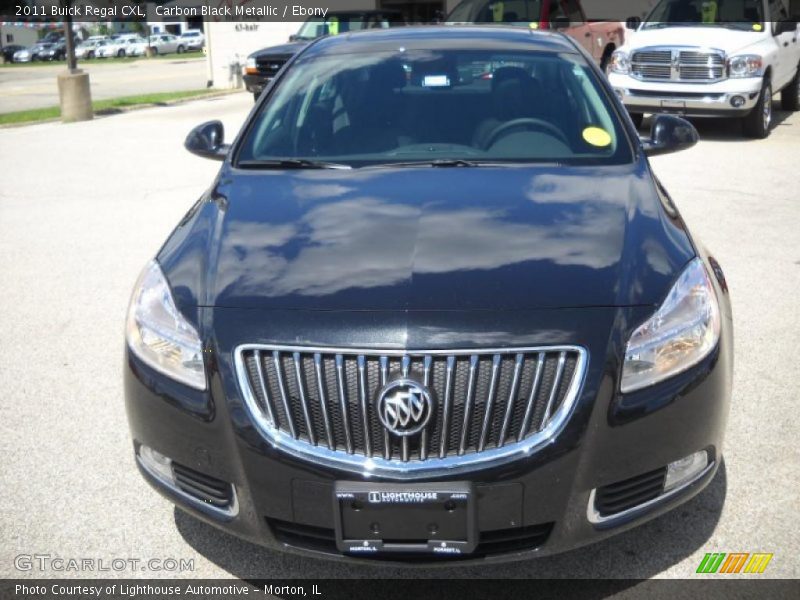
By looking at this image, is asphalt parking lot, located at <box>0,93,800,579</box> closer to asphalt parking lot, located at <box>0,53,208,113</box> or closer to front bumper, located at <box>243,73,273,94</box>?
front bumper, located at <box>243,73,273,94</box>

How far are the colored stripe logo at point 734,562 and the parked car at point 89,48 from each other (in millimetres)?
62633

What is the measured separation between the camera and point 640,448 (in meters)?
2.59

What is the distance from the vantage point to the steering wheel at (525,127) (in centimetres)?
401

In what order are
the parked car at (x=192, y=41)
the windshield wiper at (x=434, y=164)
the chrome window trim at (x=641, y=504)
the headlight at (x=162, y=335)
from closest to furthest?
the chrome window trim at (x=641, y=504) → the headlight at (x=162, y=335) → the windshield wiper at (x=434, y=164) → the parked car at (x=192, y=41)

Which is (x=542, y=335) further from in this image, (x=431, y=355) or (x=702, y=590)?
(x=702, y=590)

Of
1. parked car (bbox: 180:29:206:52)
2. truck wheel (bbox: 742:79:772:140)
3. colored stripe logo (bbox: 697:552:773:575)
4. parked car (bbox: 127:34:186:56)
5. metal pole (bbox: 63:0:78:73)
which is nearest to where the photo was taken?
colored stripe logo (bbox: 697:552:773:575)

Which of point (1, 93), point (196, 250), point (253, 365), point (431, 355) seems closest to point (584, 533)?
point (431, 355)

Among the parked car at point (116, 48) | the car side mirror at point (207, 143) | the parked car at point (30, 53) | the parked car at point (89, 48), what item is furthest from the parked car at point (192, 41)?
the car side mirror at point (207, 143)

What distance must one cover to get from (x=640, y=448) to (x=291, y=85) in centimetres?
260

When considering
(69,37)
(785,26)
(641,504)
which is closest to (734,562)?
(641,504)

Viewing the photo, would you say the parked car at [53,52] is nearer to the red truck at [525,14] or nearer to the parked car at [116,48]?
the parked car at [116,48]

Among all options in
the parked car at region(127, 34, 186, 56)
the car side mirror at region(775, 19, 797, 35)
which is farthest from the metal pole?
the parked car at region(127, 34, 186, 56)

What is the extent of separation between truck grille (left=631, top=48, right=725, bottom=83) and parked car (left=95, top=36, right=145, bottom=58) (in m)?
54.0

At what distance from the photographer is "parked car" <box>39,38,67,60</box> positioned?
55.7 m
